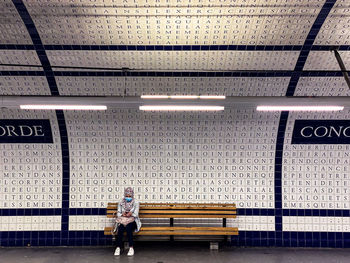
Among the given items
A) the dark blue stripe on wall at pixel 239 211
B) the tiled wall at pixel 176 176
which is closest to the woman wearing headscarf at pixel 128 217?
the tiled wall at pixel 176 176

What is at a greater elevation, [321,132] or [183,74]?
[183,74]

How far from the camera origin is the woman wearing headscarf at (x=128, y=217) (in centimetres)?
662

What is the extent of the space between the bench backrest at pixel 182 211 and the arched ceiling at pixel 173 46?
7.94ft

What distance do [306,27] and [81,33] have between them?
12.8ft

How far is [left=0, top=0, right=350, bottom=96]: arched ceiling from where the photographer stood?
5.56 metres

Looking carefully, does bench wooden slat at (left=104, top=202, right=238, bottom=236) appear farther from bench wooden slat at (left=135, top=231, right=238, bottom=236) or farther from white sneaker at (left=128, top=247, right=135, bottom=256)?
white sneaker at (left=128, top=247, right=135, bottom=256)

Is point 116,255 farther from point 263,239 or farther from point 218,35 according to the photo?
point 218,35

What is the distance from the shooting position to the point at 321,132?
7316mm

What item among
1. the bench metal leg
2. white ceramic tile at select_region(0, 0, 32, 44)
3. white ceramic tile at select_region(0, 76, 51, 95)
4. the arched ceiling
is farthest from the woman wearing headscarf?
white ceramic tile at select_region(0, 0, 32, 44)

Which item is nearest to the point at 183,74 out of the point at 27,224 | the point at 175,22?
the point at 175,22

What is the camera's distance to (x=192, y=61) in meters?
6.48

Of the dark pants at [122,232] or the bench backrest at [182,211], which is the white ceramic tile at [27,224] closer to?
A: the bench backrest at [182,211]

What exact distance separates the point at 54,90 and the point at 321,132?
18.5 ft

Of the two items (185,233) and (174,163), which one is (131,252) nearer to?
(185,233)
